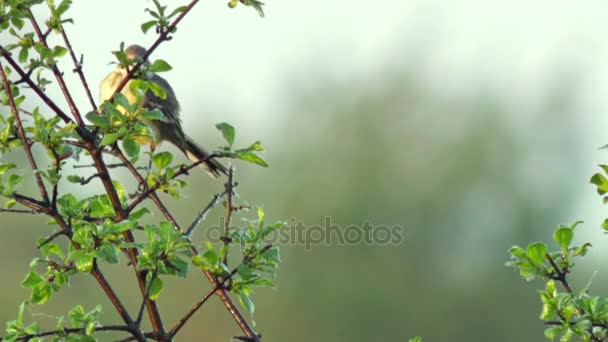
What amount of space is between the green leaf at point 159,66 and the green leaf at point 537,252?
3.32 feet

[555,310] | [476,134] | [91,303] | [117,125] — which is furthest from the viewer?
[476,134]

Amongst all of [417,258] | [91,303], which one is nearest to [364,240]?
[417,258]

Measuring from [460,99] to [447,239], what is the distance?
21.5 feet

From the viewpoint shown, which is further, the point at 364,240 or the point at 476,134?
the point at 476,134

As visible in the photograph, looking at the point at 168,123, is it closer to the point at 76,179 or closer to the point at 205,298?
→ the point at 76,179

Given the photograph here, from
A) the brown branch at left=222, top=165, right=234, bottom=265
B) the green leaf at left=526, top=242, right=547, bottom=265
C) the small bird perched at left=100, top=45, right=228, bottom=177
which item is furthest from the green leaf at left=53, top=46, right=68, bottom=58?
the small bird perched at left=100, top=45, right=228, bottom=177

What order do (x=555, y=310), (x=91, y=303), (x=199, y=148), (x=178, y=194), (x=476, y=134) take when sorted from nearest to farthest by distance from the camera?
1. (x=555, y=310)
2. (x=178, y=194)
3. (x=199, y=148)
4. (x=91, y=303)
5. (x=476, y=134)

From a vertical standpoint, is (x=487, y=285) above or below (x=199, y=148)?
above

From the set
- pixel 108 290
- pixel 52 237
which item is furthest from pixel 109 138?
pixel 108 290

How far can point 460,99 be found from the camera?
1432 inches

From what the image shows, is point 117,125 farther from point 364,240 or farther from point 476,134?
point 476,134

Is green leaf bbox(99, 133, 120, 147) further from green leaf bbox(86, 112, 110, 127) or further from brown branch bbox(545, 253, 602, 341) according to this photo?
brown branch bbox(545, 253, 602, 341)

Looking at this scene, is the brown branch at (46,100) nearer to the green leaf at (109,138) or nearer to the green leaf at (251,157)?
the green leaf at (109,138)

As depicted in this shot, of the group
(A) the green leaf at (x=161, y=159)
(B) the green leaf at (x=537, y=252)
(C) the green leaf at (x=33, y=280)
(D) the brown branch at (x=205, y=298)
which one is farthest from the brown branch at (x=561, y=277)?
(C) the green leaf at (x=33, y=280)
